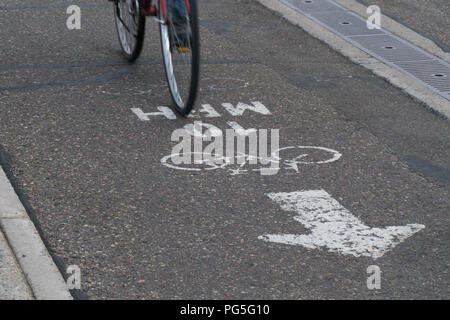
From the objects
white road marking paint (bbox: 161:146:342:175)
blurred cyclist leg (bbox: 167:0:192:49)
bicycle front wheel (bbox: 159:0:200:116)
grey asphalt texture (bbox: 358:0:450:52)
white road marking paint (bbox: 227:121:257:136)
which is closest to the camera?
white road marking paint (bbox: 161:146:342:175)

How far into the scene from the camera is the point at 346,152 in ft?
18.1

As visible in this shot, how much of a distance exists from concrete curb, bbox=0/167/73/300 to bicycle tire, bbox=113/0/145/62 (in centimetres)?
227

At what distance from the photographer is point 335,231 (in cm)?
451

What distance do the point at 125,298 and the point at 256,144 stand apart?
2.01 m

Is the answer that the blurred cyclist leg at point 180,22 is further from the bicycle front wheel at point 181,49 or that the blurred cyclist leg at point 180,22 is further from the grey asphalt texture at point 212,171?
the grey asphalt texture at point 212,171

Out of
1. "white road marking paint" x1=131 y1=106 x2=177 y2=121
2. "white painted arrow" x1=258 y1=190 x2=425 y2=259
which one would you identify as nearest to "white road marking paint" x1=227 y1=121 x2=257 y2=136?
"white road marking paint" x1=131 y1=106 x2=177 y2=121

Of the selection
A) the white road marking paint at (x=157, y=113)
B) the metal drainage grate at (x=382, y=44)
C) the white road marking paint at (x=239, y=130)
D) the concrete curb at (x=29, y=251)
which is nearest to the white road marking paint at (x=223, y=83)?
the white road marking paint at (x=157, y=113)

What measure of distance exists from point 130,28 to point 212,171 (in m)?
2.22

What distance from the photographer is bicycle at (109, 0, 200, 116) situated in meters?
5.49

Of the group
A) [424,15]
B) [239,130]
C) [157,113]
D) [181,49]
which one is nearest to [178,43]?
[181,49]

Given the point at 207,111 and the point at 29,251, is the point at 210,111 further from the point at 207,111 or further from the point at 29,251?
the point at 29,251

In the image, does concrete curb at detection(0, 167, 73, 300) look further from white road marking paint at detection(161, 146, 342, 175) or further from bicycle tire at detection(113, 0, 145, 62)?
bicycle tire at detection(113, 0, 145, 62)

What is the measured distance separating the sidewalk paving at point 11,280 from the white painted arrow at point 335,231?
1.28 meters
